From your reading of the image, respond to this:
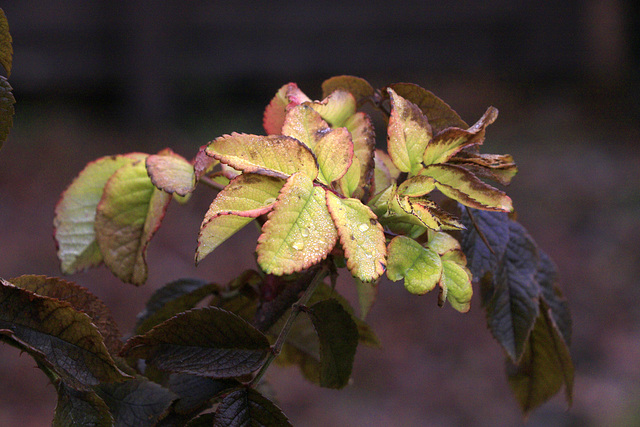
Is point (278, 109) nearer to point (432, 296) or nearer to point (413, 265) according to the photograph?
point (413, 265)

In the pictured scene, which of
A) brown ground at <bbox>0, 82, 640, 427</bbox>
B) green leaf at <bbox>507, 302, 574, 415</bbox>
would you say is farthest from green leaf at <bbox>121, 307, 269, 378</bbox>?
brown ground at <bbox>0, 82, 640, 427</bbox>

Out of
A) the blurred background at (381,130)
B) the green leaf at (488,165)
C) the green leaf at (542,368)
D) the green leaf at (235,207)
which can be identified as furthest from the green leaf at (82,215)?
the blurred background at (381,130)

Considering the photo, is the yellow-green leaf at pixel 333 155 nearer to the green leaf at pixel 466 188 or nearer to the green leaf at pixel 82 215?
the green leaf at pixel 466 188

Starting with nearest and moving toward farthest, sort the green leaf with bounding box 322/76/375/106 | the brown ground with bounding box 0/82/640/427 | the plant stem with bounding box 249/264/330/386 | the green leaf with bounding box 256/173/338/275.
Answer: the green leaf with bounding box 256/173/338/275 → the plant stem with bounding box 249/264/330/386 → the green leaf with bounding box 322/76/375/106 → the brown ground with bounding box 0/82/640/427

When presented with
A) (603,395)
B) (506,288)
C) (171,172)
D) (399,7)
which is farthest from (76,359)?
(399,7)

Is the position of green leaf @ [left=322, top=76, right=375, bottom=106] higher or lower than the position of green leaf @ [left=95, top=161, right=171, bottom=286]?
higher

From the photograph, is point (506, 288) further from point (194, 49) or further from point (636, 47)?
point (636, 47)

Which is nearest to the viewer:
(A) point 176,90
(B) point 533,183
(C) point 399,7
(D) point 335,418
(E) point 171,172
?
(E) point 171,172

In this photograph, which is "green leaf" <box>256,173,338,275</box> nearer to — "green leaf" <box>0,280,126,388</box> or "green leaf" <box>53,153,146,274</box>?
"green leaf" <box>0,280,126,388</box>
